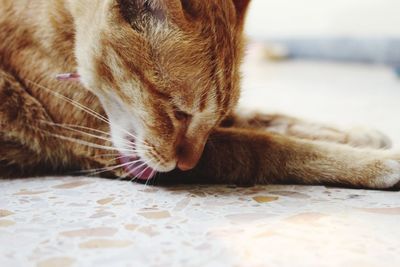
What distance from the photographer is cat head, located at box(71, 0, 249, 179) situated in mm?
1122

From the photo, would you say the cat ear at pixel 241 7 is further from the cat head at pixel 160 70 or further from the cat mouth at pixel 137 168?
the cat mouth at pixel 137 168

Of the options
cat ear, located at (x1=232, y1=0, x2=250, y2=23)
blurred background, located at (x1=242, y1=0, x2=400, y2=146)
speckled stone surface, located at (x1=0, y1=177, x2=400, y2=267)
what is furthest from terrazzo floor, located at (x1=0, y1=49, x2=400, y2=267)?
blurred background, located at (x1=242, y1=0, x2=400, y2=146)

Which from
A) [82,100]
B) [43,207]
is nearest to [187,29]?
[82,100]

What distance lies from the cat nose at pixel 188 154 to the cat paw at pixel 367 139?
566 millimetres

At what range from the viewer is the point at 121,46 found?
3.74 ft

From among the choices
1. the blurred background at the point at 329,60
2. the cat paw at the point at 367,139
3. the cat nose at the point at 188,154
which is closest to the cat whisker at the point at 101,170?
the cat nose at the point at 188,154

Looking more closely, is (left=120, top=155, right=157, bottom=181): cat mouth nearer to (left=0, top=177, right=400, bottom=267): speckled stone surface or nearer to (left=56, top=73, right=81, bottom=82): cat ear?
(left=0, top=177, right=400, bottom=267): speckled stone surface

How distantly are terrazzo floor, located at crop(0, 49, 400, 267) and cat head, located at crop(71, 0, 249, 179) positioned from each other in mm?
118

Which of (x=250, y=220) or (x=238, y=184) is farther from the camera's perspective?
(x=238, y=184)

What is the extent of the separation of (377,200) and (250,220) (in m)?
0.33

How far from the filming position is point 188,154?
119 cm

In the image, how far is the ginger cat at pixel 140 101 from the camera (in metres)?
1.13

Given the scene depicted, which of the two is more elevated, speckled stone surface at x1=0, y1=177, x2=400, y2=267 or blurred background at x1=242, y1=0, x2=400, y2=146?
blurred background at x1=242, y1=0, x2=400, y2=146

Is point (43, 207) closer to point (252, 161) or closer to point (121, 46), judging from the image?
point (121, 46)
